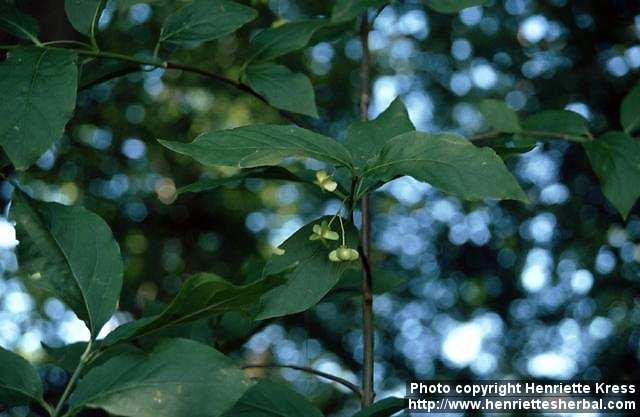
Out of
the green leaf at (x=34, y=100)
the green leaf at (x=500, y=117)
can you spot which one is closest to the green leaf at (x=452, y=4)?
the green leaf at (x=500, y=117)

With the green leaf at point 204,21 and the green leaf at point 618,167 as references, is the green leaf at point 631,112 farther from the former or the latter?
the green leaf at point 204,21

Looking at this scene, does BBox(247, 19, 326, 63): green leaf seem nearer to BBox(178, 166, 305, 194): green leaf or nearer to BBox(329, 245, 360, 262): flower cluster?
BBox(178, 166, 305, 194): green leaf

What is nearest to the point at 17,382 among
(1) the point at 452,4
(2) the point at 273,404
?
(2) the point at 273,404

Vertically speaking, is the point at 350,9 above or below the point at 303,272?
above

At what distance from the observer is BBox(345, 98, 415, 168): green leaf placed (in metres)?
0.77

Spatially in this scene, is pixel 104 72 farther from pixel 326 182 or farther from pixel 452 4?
pixel 452 4

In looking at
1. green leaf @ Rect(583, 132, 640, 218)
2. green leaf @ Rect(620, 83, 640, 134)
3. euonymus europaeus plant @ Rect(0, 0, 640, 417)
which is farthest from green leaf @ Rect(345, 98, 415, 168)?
green leaf @ Rect(620, 83, 640, 134)

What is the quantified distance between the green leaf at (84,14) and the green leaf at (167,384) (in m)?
0.40

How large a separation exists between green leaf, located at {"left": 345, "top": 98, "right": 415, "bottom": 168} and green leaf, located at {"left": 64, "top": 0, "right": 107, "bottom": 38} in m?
0.29

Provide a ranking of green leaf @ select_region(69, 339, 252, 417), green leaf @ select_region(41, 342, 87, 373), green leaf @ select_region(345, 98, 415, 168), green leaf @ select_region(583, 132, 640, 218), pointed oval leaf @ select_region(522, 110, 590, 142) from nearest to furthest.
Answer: green leaf @ select_region(69, 339, 252, 417)
green leaf @ select_region(345, 98, 415, 168)
green leaf @ select_region(41, 342, 87, 373)
green leaf @ select_region(583, 132, 640, 218)
pointed oval leaf @ select_region(522, 110, 590, 142)

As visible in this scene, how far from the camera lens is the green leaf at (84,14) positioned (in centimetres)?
86

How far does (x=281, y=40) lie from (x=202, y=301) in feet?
1.51

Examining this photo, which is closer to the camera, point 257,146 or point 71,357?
point 257,146

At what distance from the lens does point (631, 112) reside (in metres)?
1.28
